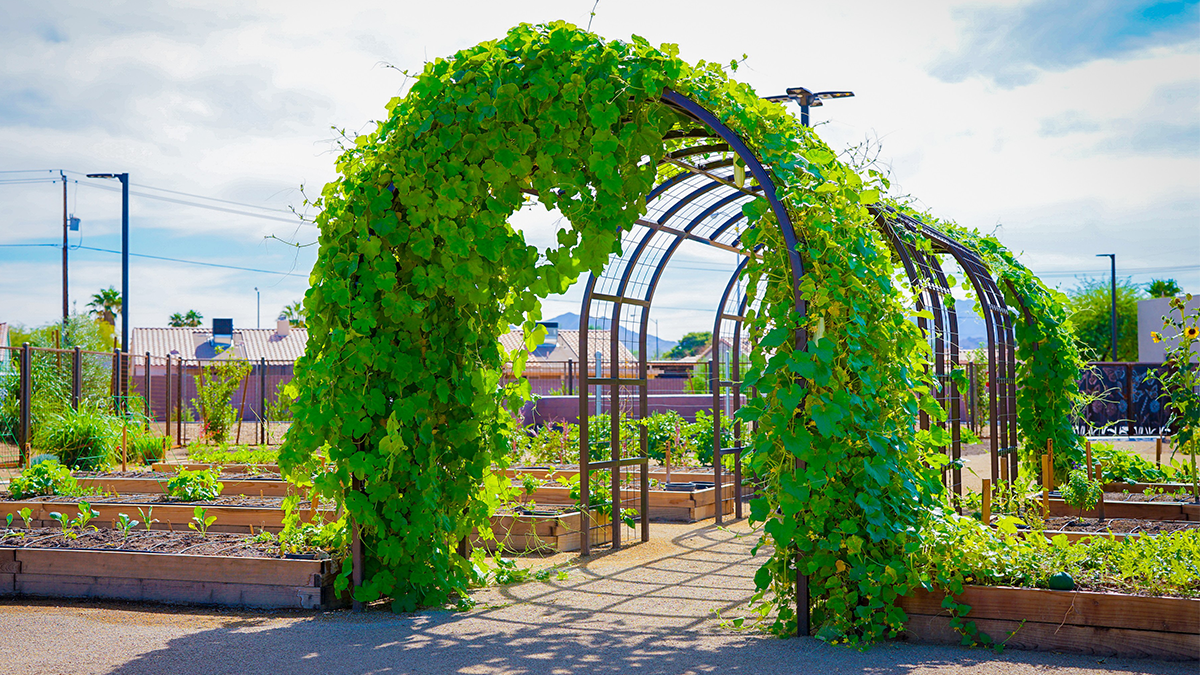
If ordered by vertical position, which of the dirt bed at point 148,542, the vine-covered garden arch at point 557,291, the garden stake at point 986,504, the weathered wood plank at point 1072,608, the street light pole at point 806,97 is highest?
the street light pole at point 806,97

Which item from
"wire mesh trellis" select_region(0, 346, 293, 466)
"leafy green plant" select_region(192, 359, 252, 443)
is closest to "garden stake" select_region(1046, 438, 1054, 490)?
"wire mesh trellis" select_region(0, 346, 293, 466)

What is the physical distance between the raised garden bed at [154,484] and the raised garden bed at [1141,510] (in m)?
6.91

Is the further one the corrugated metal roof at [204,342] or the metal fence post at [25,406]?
the corrugated metal roof at [204,342]

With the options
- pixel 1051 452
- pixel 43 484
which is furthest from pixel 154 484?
pixel 1051 452

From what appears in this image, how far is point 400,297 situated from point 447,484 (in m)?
1.20

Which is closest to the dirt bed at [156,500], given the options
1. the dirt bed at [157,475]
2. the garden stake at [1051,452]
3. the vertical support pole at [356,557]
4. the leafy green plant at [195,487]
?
the leafy green plant at [195,487]

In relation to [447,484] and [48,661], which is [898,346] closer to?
[447,484]

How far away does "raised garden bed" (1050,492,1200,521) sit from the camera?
705cm

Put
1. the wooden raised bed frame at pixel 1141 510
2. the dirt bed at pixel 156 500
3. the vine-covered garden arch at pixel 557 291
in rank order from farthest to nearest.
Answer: the dirt bed at pixel 156 500 → the wooden raised bed frame at pixel 1141 510 → the vine-covered garden arch at pixel 557 291

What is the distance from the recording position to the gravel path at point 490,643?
3.87m

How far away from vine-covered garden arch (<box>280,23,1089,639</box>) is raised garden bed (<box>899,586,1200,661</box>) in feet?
0.69

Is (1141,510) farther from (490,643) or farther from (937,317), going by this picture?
(490,643)

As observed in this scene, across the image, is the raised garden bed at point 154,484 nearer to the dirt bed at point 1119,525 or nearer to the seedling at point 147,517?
the seedling at point 147,517

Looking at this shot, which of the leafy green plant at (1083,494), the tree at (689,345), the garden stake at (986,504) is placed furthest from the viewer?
the tree at (689,345)
